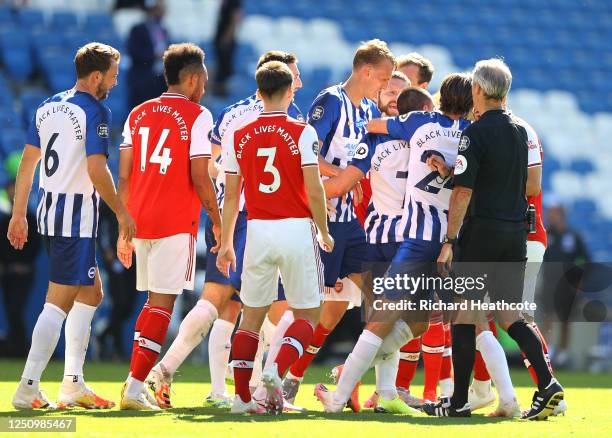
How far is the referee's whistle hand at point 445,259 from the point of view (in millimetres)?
6488

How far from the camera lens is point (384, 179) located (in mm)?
7301

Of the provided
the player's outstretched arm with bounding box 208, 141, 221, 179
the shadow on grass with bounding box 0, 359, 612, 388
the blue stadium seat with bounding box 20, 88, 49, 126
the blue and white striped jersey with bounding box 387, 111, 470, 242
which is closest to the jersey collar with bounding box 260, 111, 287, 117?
the blue and white striped jersey with bounding box 387, 111, 470, 242

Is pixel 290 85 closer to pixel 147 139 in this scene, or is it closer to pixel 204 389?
pixel 147 139

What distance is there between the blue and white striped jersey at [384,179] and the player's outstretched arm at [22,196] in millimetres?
1962

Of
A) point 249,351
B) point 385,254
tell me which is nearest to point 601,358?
point 385,254

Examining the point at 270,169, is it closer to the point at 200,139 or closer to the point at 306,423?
the point at 200,139

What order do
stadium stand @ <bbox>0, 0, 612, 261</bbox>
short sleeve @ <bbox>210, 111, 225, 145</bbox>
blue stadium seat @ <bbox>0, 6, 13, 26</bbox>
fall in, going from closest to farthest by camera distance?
short sleeve @ <bbox>210, 111, 225, 145</bbox>
stadium stand @ <bbox>0, 0, 612, 261</bbox>
blue stadium seat @ <bbox>0, 6, 13, 26</bbox>

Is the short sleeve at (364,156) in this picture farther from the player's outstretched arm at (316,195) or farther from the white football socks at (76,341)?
the white football socks at (76,341)

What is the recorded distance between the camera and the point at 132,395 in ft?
22.3

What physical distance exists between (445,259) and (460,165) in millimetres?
539

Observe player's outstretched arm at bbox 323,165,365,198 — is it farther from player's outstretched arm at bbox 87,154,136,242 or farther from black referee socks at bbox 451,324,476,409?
player's outstretched arm at bbox 87,154,136,242

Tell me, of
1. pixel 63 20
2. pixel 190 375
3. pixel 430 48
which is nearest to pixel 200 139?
pixel 190 375

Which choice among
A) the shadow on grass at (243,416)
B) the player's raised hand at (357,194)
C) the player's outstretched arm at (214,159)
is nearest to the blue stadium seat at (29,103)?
the player's outstretched arm at (214,159)

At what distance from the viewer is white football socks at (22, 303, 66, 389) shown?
6.75 m
